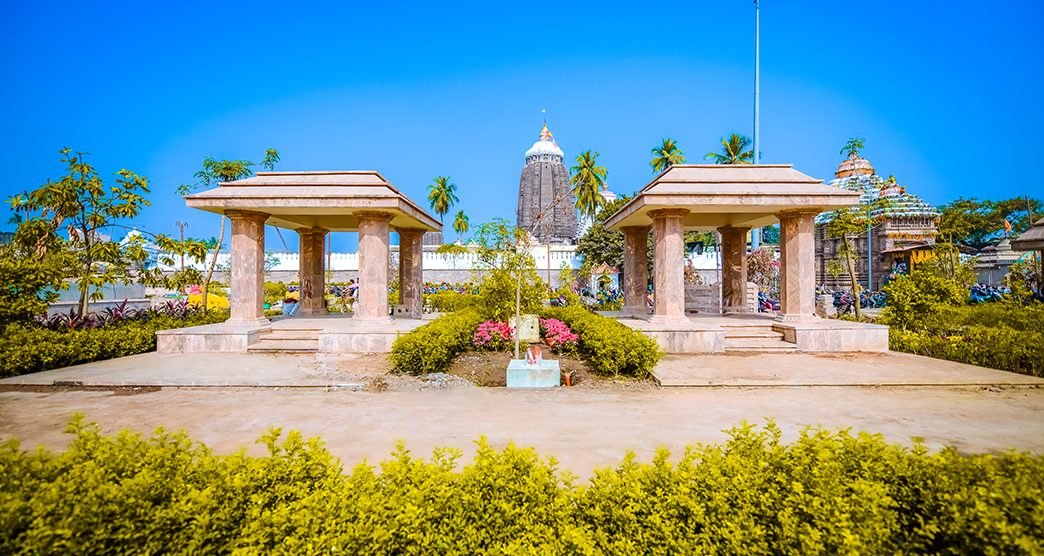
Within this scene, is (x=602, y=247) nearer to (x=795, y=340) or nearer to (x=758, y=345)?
(x=758, y=345)

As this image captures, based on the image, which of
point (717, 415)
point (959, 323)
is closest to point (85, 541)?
point (717, 415)

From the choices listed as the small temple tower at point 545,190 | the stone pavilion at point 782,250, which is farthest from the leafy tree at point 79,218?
the small temple tower at point 545,190

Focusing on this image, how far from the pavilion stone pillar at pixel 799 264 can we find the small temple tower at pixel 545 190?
131 ft

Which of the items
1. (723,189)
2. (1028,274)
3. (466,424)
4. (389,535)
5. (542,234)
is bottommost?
(466,424)

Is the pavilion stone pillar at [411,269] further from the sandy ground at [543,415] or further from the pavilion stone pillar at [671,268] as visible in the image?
the sandy ground at [543,415]

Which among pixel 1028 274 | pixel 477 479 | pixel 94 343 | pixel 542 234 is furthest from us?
pixel 542 234

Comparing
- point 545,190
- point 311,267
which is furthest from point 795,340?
point 545,190

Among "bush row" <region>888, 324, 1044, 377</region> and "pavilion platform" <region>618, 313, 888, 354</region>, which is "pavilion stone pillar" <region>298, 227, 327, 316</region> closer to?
"pavilion platform" <region>618, 313, 888, 354</region>

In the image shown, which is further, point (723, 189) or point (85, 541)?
point (723, 189)

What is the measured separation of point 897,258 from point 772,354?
28870 mm

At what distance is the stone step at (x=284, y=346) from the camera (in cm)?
1060

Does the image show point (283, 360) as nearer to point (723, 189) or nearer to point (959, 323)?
point (723, 189)

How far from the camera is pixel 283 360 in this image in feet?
31.4

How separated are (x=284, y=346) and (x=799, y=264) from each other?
11.8 metres
